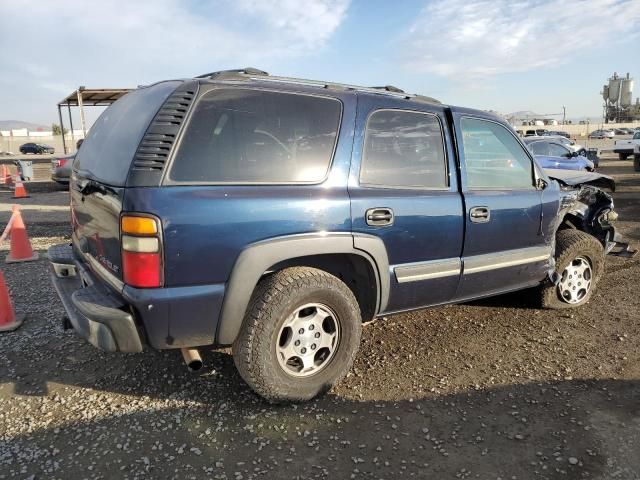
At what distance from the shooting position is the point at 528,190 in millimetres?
4129

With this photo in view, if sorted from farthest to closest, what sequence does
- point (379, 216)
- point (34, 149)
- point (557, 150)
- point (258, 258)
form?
point (34, 149) → point (557, 150) → point (379, 216) → point (258, 258)

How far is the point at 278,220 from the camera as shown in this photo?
110 inches

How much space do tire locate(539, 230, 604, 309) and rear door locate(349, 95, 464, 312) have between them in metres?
1.51

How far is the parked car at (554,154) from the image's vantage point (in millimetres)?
12180

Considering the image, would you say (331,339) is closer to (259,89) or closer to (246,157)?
(246,157)

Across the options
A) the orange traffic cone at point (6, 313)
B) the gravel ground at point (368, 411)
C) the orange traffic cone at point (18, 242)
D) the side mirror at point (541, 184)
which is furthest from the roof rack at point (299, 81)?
the orange traffic cone at point (18, 242)

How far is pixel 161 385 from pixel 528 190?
10.6 feet

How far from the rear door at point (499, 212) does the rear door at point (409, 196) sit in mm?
141

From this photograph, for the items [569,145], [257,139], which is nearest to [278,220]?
[257,139]

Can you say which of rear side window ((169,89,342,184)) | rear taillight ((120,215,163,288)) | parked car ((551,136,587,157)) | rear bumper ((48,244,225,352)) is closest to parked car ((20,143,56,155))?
parked car ((551,136,587,157))

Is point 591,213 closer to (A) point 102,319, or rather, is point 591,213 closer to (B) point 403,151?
(B) point 403,151

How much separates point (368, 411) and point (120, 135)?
2258mm

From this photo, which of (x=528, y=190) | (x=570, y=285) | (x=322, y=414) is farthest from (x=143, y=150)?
(x=570, y=285)

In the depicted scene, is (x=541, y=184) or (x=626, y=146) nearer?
(x=541, y=184)
